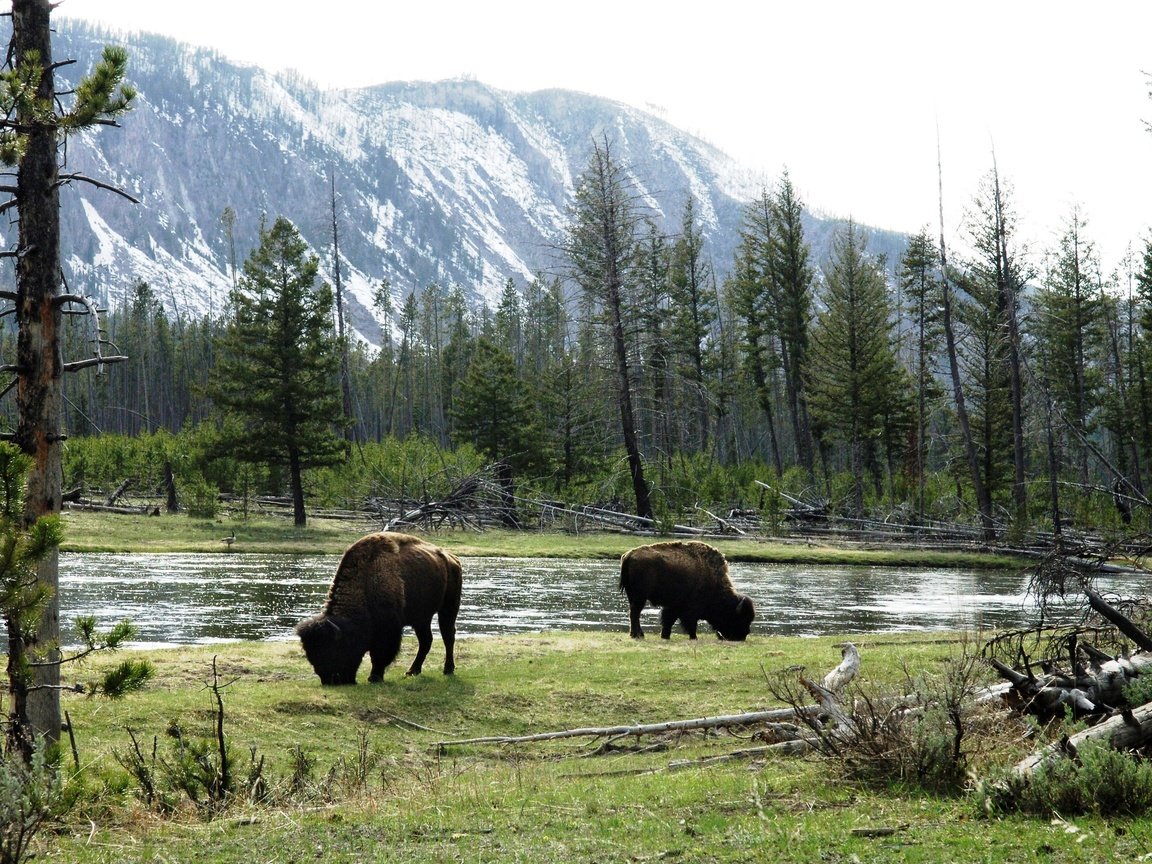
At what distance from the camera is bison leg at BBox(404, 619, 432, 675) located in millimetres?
13852

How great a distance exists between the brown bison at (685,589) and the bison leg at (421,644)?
197 inches

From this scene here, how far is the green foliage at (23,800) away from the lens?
560 centimetres

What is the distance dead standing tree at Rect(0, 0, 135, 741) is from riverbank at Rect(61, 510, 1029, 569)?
25.0 meters

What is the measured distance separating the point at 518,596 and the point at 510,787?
→ 623 inches

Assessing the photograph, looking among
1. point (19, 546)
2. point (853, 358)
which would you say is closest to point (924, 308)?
point (853, 358)

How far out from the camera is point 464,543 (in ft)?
117

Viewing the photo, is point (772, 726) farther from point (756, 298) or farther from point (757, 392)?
point (756, 298)

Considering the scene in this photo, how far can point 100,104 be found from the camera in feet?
25.1

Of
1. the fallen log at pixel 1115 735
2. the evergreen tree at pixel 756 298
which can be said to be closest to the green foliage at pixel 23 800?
the fallen log at pixel 1115 735

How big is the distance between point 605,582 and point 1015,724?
19515 mm

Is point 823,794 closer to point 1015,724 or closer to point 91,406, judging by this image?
point 1015,724

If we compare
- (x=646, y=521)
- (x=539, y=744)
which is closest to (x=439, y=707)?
(x=539, y=744)

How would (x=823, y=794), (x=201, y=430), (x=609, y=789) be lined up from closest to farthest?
(x=823, y=794)
(x=609, y=789)
(x=201, y=430)

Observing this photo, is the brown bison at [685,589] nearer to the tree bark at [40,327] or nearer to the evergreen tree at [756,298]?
the tree bark at [40,327]
